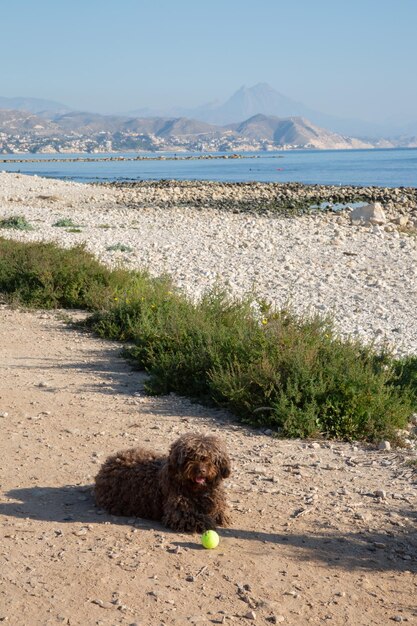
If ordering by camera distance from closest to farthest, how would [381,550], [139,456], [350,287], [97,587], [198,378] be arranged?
[97,587] → [381,550] → [139,456] → [198,378] → [350,287]

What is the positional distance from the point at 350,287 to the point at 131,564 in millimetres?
10742

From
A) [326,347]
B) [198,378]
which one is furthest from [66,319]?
[326,347]

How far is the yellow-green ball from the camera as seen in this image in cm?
457

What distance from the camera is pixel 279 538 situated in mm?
4785

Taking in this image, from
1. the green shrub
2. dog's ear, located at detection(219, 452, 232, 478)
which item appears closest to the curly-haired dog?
dog's ear, located at detection(219, 452, 232, 478)

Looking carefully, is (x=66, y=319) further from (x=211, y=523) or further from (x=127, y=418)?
(x=211, y=523)

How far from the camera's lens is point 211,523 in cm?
483

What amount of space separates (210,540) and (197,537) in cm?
20

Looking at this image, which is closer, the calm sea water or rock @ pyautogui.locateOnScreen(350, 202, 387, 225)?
rock @ pyautogui.locateOnScreen(350, 202, 387, 225)

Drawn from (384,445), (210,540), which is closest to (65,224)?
(384,445)

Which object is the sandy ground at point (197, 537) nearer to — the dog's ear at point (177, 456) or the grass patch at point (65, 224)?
the dog's ear at point (177, 456)

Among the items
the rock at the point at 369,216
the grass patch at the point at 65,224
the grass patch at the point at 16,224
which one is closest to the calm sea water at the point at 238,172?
the rock at the point at 369,216

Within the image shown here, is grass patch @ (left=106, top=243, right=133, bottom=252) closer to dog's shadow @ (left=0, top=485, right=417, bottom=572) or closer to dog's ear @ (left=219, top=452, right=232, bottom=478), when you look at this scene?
dog's shadow @ (left=0, top=485, right=417, bottom=572)

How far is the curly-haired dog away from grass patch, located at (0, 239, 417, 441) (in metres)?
1.86
